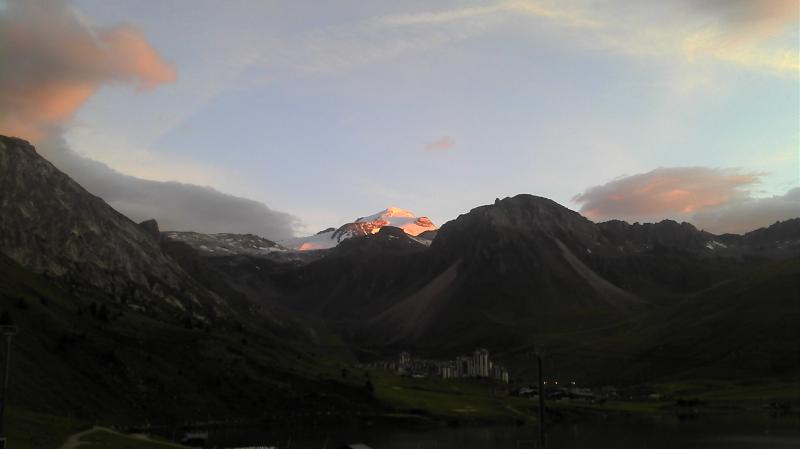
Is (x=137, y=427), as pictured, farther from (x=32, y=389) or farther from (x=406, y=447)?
(x=406, y=447)

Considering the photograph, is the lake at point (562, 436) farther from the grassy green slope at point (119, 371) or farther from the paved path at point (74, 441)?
the paved path at point (74, 441)

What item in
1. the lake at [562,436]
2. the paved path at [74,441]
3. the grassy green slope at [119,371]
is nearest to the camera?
the paved path at [74,441]

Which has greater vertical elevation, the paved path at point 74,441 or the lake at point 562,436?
the paved path at point 74,441

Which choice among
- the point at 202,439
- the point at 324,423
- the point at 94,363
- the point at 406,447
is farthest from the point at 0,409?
the point at 324,423

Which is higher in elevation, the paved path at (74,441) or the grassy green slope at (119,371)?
A: the grassy green slope at (119,371)

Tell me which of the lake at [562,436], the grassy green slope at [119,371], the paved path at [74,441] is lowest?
the lake at [562,436]

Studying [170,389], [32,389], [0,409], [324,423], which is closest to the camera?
[0,409]

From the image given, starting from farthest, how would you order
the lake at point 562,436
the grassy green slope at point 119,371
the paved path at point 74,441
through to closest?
the grassy green slope at point 119,371 < the lake at point 562,436 < the paved path at point 74,441

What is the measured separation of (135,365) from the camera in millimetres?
162375

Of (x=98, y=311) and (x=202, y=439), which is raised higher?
(x=98, y=311)

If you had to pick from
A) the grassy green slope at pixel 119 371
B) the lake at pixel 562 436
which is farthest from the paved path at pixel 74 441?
the lake at pixel 562 436

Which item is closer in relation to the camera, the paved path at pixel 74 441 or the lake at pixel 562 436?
the paved path at pixel 74 441

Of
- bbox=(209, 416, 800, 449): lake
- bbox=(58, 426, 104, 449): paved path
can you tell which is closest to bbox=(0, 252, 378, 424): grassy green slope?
bbox=(209, 416, 800, 449): lake

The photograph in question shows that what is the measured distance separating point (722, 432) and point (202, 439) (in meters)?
109
